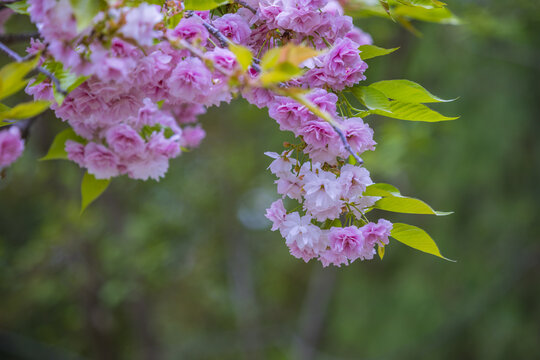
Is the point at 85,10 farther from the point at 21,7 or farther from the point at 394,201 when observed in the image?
the point at 394,201

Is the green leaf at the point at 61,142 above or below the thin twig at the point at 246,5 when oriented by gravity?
below

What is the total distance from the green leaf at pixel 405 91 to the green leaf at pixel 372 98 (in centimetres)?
2

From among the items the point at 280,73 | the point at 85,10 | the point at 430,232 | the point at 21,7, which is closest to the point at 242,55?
the point at 280,73

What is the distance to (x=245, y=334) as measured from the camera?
4.61 meters

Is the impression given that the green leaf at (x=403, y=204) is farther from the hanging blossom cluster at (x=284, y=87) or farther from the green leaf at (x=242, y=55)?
the green leaf at (x=242, y=55)

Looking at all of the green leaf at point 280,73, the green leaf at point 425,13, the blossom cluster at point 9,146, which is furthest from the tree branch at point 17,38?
the green leaf at point 425,13

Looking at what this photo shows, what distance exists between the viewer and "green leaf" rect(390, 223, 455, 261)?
2.54 ft

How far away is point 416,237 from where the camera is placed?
782 millimetres

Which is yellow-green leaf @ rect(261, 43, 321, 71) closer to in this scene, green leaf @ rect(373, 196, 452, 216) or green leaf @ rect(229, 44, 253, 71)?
green leaf @ rect(229, 44, 253, 71)

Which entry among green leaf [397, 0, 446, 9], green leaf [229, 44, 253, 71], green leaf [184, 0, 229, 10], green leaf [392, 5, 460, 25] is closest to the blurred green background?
green leaf [392, 5, 460, 25]

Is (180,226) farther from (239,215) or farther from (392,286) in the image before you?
(392,286)

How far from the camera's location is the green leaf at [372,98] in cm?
78

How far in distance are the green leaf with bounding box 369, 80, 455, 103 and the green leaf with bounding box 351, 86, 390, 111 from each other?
0.05 ft

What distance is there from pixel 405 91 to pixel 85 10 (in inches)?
21.0
